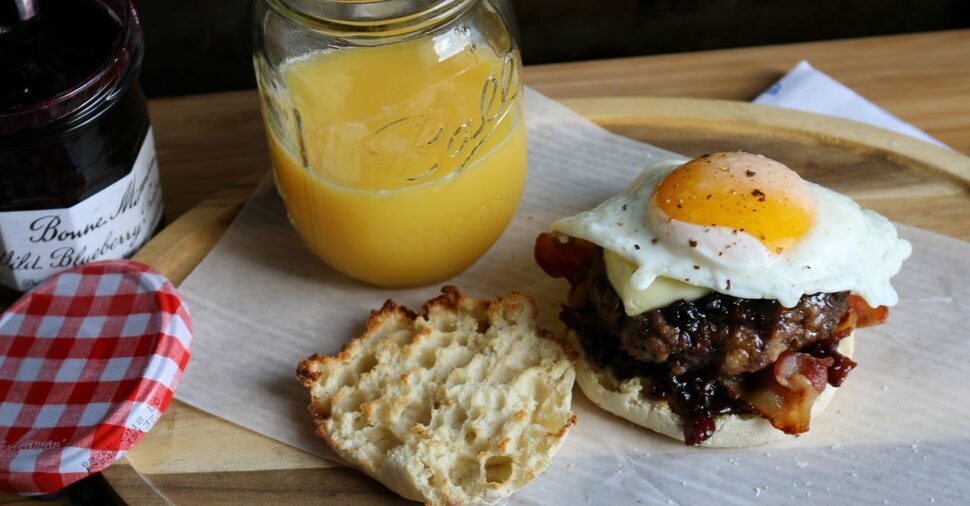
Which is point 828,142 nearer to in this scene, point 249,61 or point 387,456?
point 387,456

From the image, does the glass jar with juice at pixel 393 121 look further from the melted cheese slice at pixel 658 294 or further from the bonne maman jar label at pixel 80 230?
the melted cheese slice at pixel 658 294

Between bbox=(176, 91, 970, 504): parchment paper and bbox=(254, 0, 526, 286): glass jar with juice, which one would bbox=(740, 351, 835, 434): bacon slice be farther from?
bbox=(254, 0, 526, 286): glass jar with juice

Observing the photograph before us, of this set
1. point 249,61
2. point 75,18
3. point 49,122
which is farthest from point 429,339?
point 249,61

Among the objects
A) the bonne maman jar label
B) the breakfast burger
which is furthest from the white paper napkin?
the bonne maman jar label

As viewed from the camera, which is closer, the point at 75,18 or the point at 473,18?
the point at 473,18

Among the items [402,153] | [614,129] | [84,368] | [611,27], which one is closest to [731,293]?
[402,153]

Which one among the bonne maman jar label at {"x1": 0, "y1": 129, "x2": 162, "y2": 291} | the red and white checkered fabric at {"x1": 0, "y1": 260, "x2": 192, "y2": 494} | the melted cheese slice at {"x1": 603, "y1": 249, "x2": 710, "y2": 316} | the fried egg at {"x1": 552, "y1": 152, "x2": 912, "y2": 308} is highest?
the fried egg at {"x1": 552, "y1": 152, "x2": 912, "y2": 308}
